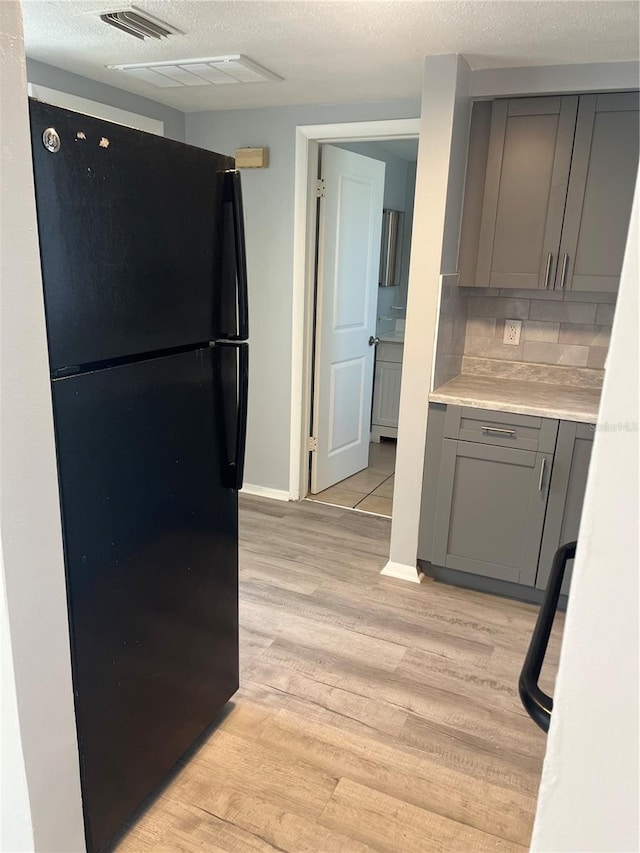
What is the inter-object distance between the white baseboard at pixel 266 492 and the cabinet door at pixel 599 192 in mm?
2100

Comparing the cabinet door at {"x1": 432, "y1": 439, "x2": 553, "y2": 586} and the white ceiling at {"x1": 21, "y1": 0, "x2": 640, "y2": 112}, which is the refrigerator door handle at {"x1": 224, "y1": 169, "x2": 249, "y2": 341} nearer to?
the white ceiling at {"x1": 21, "y1": 0, "x2": 640, "y2": 112}

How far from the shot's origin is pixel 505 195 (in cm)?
282

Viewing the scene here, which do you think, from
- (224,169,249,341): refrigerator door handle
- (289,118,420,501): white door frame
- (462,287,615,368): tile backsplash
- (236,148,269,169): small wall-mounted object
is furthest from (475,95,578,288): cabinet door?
(224,169,249,341): refrigerator door handle

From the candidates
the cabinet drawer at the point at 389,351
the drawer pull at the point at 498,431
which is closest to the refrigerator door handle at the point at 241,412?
the drawer pull at the point at 498,431

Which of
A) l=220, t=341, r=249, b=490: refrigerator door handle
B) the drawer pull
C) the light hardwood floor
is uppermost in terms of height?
l=220, t=341, r=249, b=490: refrigerator door handle

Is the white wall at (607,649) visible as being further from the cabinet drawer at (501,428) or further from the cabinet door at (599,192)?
the cabinet door at (599,192)

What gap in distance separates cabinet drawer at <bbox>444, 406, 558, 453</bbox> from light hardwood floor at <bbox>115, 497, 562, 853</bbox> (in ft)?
2.56

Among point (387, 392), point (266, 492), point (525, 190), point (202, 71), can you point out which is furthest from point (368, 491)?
point (202, 71)

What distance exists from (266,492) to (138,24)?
2650 mm

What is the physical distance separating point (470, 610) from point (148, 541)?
5.80 ft

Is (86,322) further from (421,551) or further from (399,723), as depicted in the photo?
(421,551)

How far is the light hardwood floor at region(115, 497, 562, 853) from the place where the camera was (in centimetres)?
169

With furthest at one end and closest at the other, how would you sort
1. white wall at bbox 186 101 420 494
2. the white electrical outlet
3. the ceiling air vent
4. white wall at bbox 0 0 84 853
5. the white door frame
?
1. white wall at bbox 186 101 420 494
2. the white door frame
3. the white electrical outlet
4. the ceiling air vent
5. white wall at bbox 0 0 84 853

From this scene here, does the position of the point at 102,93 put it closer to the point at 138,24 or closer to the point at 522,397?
the point at 138,24
